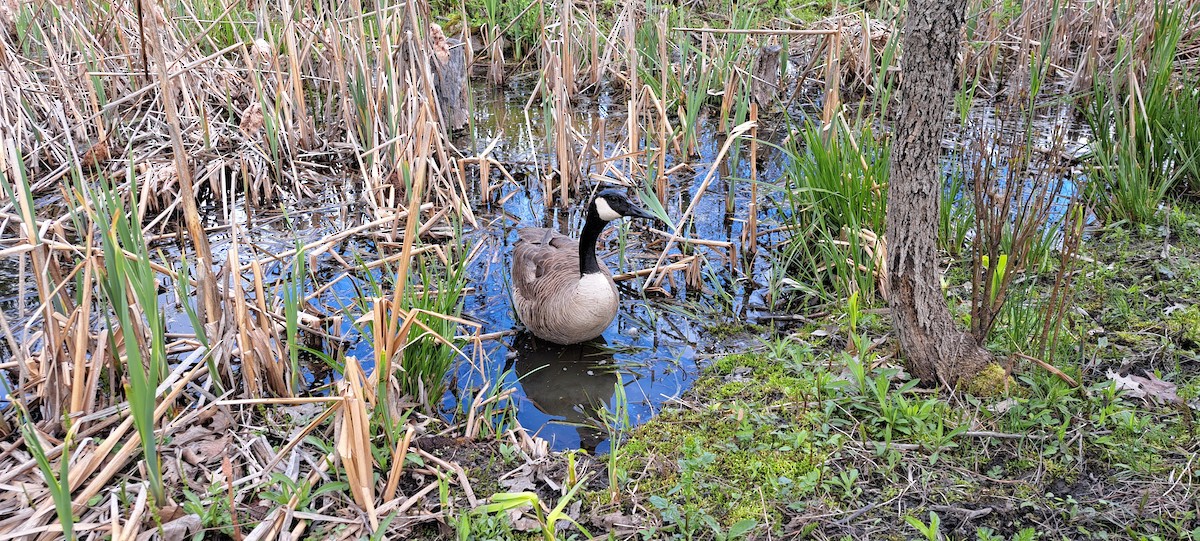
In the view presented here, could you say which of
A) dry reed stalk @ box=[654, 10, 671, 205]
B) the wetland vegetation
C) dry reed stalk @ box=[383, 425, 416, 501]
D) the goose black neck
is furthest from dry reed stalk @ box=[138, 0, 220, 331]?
dry reed stalk @ box=[654, 10, 671, 205]

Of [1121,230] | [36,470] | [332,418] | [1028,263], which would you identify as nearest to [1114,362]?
[1028,263]

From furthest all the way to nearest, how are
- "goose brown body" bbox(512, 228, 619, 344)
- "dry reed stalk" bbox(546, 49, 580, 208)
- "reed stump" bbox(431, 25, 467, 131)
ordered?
"reed stump" bbox(431, 25, 467, 131) < "dry reed stalk" bbox(546, 49, 580, 208) < "goose brown body" bbox(512, 228, 619, 344)

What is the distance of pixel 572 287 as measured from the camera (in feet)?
13.3

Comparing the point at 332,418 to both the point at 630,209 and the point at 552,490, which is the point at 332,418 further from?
the point at 630,209

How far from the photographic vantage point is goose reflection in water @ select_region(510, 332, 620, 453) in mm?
3642

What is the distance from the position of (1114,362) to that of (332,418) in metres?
3.02

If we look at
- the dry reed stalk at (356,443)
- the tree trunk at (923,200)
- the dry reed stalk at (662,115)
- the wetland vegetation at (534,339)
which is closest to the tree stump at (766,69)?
the wetland vegetation at (534,339)

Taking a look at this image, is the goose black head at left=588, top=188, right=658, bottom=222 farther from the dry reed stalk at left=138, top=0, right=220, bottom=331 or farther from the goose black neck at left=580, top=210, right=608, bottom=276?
the dry reed stalk at left=138, top=0, right=220, bottom=331

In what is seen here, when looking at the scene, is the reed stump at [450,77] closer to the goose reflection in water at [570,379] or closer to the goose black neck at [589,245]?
the goose black neck at [589,245]

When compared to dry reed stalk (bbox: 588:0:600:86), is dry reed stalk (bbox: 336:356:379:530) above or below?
below

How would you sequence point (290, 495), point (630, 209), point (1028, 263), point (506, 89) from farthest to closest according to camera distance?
point (506, 89), point (630, 209), point (1028, 263), point (290, 495)

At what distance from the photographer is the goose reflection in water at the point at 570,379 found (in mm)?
3642

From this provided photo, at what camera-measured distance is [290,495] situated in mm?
2674

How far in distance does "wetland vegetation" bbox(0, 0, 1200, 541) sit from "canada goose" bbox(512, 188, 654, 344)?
18cm
